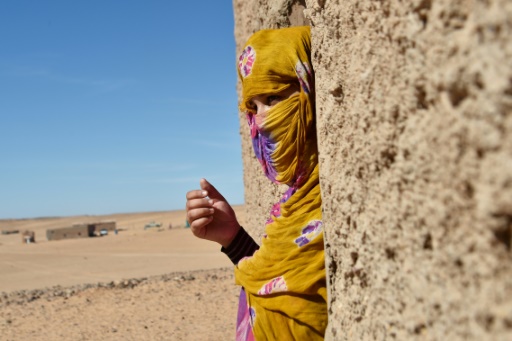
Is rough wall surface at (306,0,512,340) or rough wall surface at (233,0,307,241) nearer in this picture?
rough wall surface at (306,0,512,340)

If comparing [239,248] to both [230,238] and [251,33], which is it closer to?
[230,238]

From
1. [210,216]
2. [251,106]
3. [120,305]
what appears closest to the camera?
[251,106]

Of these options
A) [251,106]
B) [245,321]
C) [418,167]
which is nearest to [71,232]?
[245,321]

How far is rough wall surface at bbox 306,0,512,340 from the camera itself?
638mm

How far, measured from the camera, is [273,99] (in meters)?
1.56

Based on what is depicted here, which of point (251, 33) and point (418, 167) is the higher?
point (251, 33)

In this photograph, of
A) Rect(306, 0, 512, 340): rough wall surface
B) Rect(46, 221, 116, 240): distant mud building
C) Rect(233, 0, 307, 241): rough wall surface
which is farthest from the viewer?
Rect(46, 221, 116, 240): distant mud building

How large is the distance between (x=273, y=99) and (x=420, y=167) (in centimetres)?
83

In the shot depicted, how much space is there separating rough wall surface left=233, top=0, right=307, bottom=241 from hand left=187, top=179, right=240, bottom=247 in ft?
3.28

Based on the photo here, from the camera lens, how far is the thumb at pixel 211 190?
186cm

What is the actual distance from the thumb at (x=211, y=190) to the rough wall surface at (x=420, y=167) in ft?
2.58

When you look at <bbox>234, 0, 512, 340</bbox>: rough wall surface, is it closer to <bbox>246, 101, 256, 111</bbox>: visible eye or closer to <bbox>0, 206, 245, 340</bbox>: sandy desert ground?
<bbox>246, 101, 256, 111</bbox>: visible eye

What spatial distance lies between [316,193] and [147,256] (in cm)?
1361

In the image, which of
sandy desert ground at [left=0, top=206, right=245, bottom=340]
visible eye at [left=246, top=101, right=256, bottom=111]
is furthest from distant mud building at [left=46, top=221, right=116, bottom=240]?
visible eye at [left=246, top=101, right=256, bottom=111]
